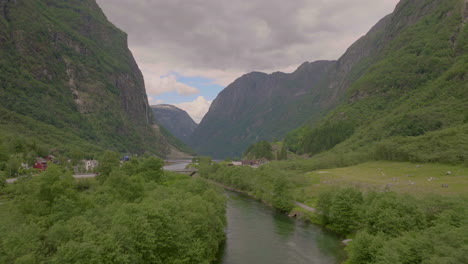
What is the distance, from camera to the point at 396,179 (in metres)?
96.6

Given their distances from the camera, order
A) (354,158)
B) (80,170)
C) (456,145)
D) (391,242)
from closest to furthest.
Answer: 1. (391,242)
2. (456,145)
3. (80,170)
4. (354,158)

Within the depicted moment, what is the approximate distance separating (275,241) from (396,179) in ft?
171

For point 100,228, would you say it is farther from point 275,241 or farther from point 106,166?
point 106,166

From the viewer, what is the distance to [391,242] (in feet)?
145

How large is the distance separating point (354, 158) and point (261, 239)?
99427 mm

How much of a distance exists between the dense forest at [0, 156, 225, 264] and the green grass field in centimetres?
4947

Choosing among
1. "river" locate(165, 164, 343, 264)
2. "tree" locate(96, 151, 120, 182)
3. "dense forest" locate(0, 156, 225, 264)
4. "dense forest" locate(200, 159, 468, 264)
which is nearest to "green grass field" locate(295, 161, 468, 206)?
"dense forest" locate(200, 159, 468, 264)

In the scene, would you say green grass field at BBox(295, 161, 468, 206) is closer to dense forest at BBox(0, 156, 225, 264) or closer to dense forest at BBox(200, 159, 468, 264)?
dense forest at BBox(200, 159, 468, 264)

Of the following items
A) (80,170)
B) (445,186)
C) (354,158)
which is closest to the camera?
(445,186)

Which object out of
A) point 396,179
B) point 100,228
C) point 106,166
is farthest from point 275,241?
point 106,166

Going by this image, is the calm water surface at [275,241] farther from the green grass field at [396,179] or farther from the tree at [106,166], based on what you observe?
the tree at [106,166]

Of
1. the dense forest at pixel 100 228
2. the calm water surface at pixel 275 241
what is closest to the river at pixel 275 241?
the calm water surface at pixel 275 241

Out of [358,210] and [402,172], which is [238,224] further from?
[402,172]

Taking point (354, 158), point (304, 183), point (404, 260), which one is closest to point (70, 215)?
point (404, 260)
